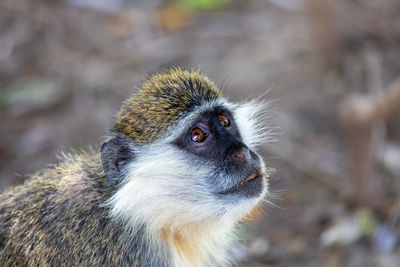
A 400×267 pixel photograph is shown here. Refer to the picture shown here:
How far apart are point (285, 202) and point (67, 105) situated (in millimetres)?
2724

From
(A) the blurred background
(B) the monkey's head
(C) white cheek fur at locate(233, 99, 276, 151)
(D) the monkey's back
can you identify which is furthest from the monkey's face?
(A) the blurred background

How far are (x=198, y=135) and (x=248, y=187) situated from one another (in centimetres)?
39

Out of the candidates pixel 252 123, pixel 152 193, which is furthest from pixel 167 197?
pixel 252 123

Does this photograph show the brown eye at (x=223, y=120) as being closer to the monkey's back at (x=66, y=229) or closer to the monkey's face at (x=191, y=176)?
the monkey's face at (x=191, y=176)

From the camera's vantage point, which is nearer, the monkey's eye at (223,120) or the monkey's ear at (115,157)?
the monkey's ear at (115,157)

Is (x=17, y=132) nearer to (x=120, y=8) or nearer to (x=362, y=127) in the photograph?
(x=120, y=8)

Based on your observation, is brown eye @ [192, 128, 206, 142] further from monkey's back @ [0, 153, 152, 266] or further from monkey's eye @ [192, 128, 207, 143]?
monkey's back @ [0, 153, 152, 266]

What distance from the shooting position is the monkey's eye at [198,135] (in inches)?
125

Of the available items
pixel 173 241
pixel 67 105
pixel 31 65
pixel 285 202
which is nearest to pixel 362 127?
pixel 285 202

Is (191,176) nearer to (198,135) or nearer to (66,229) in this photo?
(198,135)

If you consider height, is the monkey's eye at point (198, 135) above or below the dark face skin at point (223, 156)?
above

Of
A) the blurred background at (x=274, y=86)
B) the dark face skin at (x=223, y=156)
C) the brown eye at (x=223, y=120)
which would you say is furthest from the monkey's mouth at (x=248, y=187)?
the blurred background at (x=274, y=86)

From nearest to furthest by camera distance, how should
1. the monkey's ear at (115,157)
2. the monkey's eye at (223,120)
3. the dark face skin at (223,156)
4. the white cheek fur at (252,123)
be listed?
the dark face skin at (223,156) < the monkey's ear at (115,157) < the monkey's eye at (223,120) < the white cheek fur at (252,123)

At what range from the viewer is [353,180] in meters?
4.96
